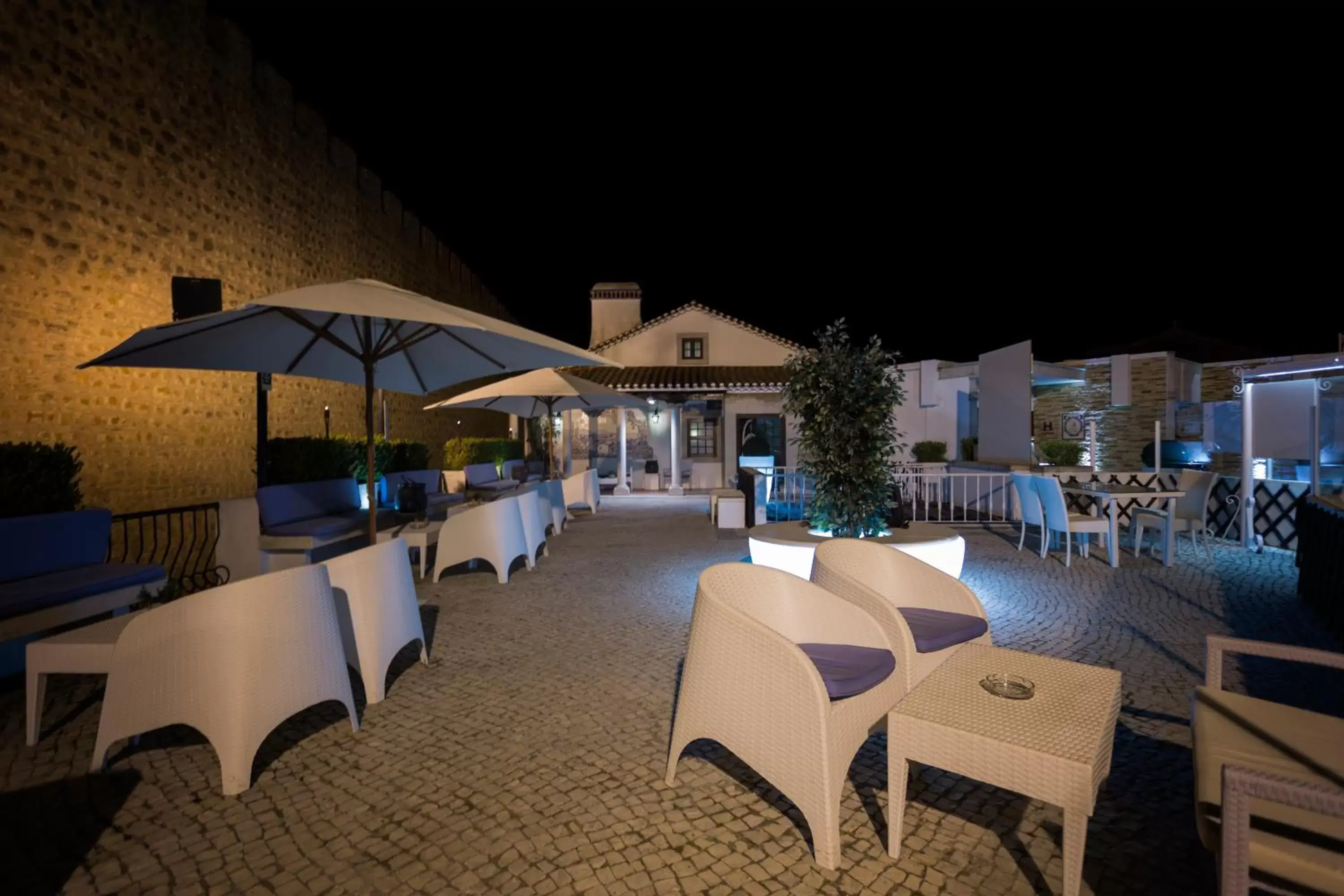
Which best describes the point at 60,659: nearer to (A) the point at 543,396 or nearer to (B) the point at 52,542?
(B) the point at 52,542

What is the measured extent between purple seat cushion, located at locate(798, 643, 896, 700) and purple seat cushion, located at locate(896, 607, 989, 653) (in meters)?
0.25

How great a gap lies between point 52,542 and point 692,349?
567 inches

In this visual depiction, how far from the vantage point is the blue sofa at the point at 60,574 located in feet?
11.9

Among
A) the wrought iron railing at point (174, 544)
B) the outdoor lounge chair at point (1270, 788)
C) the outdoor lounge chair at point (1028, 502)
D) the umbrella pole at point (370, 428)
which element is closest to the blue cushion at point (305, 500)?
the wrought iron railing at point (174, 544)

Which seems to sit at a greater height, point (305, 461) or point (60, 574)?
point (305, 461)

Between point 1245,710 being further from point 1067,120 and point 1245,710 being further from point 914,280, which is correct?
point 914,280

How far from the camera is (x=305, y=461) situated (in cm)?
779

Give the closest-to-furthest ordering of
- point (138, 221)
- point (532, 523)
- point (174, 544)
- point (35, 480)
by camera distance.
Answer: point (35, 480) < point (532, 523) < point (174, 544) < point (138, 221)

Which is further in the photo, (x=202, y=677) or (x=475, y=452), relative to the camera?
(x=475, y=452)

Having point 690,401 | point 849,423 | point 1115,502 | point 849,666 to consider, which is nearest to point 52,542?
point 849,666

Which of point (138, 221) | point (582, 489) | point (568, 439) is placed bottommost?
point (582, 489)

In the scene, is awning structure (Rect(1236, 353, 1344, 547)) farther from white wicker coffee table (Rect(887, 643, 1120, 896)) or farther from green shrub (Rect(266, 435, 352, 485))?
green shrub (Rect(266, 435, 352, 485))

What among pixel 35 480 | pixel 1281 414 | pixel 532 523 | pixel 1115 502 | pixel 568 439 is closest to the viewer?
pixel 35 480

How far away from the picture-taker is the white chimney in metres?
20.6
